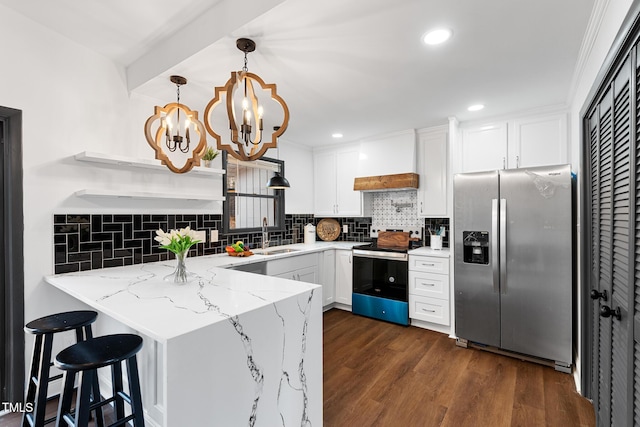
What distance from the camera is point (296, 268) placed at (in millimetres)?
3496

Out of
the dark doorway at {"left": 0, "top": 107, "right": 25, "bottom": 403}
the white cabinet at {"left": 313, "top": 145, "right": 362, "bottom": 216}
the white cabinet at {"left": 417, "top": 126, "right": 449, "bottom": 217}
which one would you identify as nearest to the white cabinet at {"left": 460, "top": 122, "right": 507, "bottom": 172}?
the white cabinet at {"left": 417, "top": 126, "right": 449, "bottom": 217}

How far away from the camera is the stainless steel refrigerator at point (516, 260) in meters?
2.50

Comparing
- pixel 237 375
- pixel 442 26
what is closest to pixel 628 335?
pixel 237 375

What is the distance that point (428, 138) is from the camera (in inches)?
145

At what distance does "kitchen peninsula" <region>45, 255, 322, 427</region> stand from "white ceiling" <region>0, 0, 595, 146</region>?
56.6 inches

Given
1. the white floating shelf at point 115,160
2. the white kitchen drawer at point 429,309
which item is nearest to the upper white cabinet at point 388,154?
the white kitchen drawer at point 429,309

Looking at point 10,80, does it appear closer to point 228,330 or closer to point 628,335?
point 228,330

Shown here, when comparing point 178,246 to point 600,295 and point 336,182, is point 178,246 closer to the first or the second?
point 600,295

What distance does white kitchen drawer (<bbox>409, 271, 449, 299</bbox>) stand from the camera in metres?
3.25

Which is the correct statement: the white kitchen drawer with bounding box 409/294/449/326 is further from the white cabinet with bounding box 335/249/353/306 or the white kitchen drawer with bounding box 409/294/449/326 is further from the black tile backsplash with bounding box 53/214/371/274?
the black tile backsplash with bounding box 53/214/371/274

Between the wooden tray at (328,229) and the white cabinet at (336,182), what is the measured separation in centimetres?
21

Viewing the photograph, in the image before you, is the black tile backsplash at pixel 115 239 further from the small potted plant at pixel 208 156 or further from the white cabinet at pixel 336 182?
the white cabinet at pixel 336 182

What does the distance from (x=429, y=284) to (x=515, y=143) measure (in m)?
1.71

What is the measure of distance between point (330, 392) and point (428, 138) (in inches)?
116
